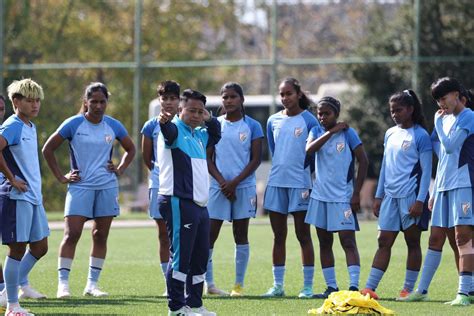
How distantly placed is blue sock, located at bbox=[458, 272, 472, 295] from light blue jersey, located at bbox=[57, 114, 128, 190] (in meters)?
3.75

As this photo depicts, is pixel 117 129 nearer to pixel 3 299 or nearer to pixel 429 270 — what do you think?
pixel 3 299

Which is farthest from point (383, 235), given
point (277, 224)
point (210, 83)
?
point (210, 83)

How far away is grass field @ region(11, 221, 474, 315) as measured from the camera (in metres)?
10.2

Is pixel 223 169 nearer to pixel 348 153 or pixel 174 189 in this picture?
pixel 348 153

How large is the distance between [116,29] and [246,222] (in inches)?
1084

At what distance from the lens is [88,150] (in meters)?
11.8

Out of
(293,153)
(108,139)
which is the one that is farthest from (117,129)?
(293,153)

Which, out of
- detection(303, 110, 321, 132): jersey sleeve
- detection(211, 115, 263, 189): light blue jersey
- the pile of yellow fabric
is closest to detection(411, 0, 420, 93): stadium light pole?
detection(303, 110, 321, 132): jersey sleeve

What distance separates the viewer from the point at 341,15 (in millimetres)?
42875

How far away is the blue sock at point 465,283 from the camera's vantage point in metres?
10.6

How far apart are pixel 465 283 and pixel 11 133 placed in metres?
4.35

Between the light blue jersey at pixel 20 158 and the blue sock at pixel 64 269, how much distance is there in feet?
6.03

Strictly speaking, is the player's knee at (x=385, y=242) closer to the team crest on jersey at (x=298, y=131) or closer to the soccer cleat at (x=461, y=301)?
the soccer cleat at (x=461, y=301)

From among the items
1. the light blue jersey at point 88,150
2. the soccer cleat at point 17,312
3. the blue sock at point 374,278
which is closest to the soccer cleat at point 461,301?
the blue sock at point 374,278
